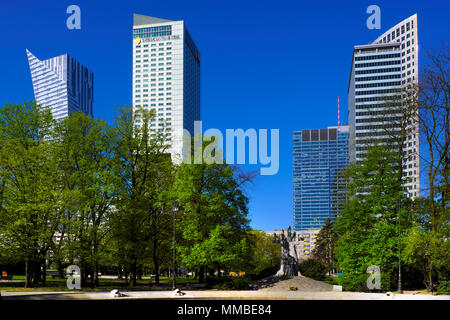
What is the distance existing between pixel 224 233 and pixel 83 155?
1670 cm

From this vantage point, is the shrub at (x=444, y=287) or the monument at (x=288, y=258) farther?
the monument at (x=288, y=258)

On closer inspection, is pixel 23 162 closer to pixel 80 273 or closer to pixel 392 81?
pixel 80 273

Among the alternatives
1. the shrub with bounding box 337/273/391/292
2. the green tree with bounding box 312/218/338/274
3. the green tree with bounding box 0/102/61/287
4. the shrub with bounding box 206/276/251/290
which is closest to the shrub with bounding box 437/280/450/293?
the shrub with bounding box 337/273/391/292

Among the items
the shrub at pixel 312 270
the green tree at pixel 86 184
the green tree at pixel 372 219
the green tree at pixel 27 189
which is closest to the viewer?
the green tree at pixel 372 219

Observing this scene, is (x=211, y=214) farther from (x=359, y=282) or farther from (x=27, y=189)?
(x=27, y=189)

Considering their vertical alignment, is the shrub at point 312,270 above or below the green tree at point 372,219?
below

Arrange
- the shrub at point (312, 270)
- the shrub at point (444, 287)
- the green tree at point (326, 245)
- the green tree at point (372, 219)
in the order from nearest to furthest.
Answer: the shrub at point (444, 287) → the green tree at point (372, 219) → the shrub at point (312, 270) → the green tree at point (326, 245)

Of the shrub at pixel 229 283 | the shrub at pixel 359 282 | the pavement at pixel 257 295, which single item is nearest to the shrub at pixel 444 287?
the pavement at pixel 257 295

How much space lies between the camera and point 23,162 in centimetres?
4444

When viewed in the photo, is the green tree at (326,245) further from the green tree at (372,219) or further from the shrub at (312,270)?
the green tree at (372,219)

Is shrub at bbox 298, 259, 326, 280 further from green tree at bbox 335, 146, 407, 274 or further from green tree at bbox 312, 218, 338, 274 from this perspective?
green tree at bbox 312, 218, 338, 274

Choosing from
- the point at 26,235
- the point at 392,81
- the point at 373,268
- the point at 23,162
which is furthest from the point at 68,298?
the point at 392,81

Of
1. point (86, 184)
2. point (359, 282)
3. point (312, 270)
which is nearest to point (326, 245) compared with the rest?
point (312, 270)

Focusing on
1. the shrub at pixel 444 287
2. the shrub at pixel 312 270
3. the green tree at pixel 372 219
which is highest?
the green tree at pixel 372 219
